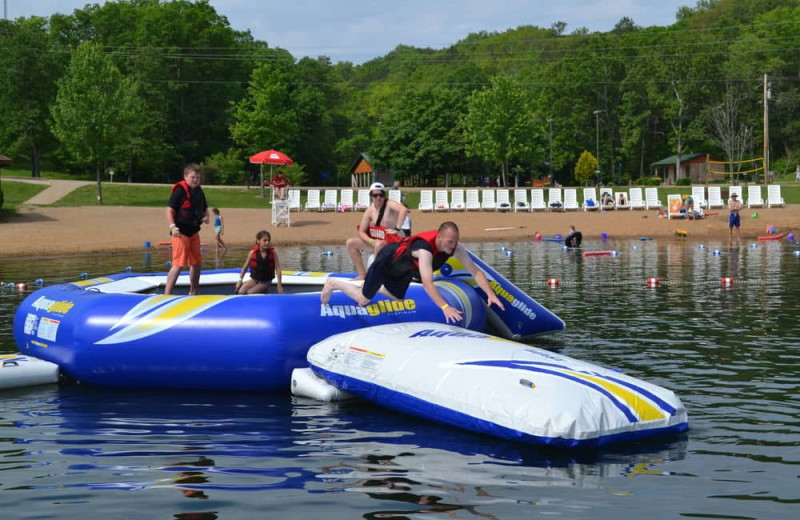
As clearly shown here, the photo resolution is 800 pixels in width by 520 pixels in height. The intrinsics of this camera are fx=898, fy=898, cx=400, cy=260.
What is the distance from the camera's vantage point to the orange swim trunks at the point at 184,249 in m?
11.7

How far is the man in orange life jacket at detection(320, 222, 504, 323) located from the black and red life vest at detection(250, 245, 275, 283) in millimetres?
2348

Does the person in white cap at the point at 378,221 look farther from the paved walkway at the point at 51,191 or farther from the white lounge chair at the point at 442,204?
the paved walkway at the point at 51,191

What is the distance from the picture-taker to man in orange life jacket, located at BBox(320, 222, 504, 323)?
930cm

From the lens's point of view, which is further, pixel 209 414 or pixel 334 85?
pixel 334 85

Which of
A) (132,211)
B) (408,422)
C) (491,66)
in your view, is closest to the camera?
(408,422)

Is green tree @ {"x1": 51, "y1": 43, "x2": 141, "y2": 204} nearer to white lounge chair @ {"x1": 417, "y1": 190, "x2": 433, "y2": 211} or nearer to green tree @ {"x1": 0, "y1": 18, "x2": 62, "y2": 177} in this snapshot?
white lounge chair @ {"x1": 417, "y1": 190, "x2": 433, "y2": 211}

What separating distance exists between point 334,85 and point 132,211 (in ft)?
179

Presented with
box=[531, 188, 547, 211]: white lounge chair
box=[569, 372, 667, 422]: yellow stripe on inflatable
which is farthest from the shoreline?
box=[569, 372, 667, 422]: yellow stripe on inflatable

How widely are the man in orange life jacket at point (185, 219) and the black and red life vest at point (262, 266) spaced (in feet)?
2.62

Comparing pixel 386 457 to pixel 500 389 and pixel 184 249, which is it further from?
pixel 184 249

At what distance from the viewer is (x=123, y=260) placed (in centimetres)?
2708

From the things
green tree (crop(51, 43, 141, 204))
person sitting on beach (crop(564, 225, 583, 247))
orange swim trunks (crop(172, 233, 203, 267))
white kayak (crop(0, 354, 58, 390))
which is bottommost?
white kayak (crop(0, 354, 58, 390))

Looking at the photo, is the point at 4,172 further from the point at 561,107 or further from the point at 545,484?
the point at 545,484

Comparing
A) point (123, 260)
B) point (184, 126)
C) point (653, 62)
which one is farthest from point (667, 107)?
point (123, 260)
